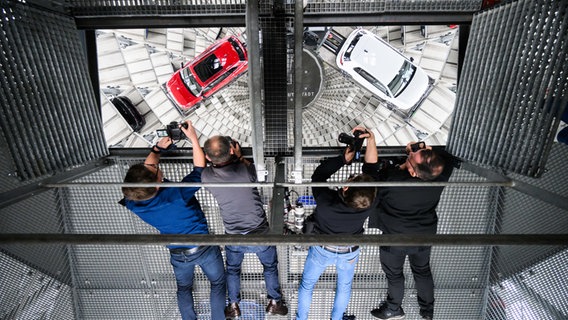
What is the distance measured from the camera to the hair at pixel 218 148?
11.1ft

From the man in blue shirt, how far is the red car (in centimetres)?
347

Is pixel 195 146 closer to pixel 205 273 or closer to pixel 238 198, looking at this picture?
pixel 238 198

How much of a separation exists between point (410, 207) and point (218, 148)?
7.49 feet

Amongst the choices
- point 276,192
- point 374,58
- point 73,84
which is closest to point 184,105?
point 73,84

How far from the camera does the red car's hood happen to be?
7.04 meters

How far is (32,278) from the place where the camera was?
13.3ft

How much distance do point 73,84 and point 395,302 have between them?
15.8 ft

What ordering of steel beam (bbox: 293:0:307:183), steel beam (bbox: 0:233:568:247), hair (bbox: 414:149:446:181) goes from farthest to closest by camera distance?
1. hair (bbox: 414:149:446:181)
2. steel beam (bbox: 293:0:307:183)
3. steel beam (bbox: 0:233:568:247)

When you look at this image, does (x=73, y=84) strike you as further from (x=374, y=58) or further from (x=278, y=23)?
(x=374, y=58)

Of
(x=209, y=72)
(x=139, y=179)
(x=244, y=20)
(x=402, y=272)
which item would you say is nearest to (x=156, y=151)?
(x=139, y=179)

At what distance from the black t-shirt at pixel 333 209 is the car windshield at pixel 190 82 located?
4192 millimetres

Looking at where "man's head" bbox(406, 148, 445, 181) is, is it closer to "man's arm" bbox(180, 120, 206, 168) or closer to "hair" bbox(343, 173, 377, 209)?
"hair" bbox(343, 173, 377, 209)

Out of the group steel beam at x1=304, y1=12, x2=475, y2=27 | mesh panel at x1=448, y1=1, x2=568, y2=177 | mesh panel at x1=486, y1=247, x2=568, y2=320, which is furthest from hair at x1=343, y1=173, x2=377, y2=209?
mesh panel at x1=486, y1=247, x2=568, y2=320

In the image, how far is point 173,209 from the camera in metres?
3.71
